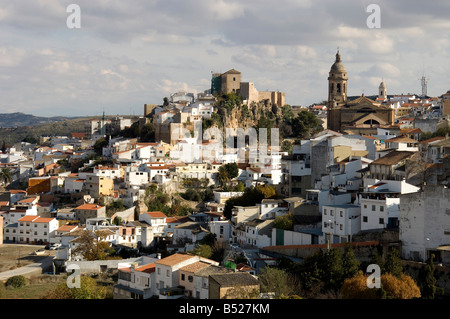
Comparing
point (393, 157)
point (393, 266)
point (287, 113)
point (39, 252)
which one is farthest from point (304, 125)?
point (393, 266)

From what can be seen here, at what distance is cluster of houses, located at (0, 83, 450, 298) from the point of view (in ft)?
77.5

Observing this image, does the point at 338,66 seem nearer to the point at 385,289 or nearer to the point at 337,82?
the point at 337,82

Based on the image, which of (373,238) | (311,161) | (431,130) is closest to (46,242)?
(311,161)

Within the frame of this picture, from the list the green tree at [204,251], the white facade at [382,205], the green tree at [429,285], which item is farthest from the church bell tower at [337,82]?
the green tree at [429,285]

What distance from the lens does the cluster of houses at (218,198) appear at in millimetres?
23625

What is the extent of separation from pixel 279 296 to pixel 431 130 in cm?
2513

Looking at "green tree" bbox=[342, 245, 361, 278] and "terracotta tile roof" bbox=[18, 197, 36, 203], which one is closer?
"green tree" bbox=[342, 245, 361, 278]

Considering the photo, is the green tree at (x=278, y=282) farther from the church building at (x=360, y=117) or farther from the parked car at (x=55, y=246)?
the church building at (x=360, y=117)

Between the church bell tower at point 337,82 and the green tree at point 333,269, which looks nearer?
the green tree at point 333,269

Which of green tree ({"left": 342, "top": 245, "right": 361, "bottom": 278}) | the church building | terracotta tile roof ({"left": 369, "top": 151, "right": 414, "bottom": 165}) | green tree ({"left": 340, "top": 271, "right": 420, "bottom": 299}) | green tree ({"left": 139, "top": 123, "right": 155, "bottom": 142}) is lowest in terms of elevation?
green tree ({"left": 340, "top": 271, "right": 420, "bottom": 299})

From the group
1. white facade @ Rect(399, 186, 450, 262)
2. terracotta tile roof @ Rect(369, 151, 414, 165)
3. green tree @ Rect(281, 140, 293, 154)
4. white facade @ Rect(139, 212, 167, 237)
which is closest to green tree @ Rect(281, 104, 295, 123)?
green tree @ Rect(281, 140, 293, 154)

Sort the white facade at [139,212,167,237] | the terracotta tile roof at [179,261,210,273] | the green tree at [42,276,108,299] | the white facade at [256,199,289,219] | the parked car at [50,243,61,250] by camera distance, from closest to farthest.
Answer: the terracotta tile roof at [179,261,210,273] → the green tree at [42,276,108,299] → the white facade at [256,199,289,219] → the parked car at [50,243,61,250] → the white facade at [139,212,167,237]

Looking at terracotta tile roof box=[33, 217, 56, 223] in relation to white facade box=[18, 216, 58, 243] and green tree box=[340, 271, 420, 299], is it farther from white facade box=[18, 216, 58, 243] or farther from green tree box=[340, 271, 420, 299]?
green tree box=[340, 271, 420, 299]

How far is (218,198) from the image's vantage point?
4012 cm
